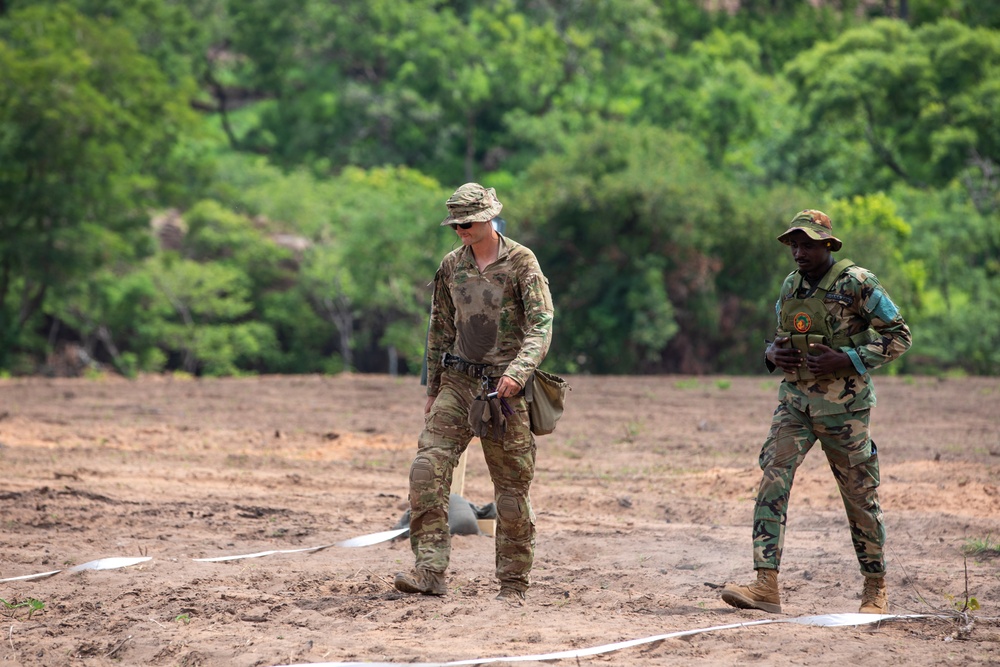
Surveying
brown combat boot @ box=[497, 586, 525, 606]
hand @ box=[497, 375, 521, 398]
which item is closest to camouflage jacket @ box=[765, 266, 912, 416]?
hand @ box=[497, 375, 521, 398]

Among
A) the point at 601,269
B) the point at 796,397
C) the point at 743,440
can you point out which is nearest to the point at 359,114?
the point at 601,269

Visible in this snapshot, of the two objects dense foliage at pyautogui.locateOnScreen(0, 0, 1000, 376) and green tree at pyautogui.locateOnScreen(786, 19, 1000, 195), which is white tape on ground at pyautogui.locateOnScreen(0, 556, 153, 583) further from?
green tree at pyautogui.locateOnScreen(786, 19, 1000, 195)

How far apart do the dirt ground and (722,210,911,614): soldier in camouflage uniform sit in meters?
0.35

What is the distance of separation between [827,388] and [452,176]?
133ft

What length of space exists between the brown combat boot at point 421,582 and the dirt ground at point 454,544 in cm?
7

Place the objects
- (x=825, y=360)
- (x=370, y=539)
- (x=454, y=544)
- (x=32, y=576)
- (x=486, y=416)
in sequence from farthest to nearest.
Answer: (x=370, y=539) < (x=454, y=544) < (x=32, y=576) < (x=486, y=416) < (x=825, y=360)

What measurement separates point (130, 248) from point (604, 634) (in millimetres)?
25734

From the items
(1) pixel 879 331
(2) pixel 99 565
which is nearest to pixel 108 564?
(2) pixel 99 565

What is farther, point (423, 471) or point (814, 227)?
point (423, 471)

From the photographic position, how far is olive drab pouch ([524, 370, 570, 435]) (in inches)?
264

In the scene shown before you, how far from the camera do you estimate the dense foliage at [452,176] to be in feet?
92.4

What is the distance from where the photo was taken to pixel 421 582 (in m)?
6.80

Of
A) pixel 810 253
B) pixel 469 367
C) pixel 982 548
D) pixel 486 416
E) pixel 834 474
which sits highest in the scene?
pixel 810 253

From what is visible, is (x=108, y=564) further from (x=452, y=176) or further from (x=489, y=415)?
(x=452, y=176)
